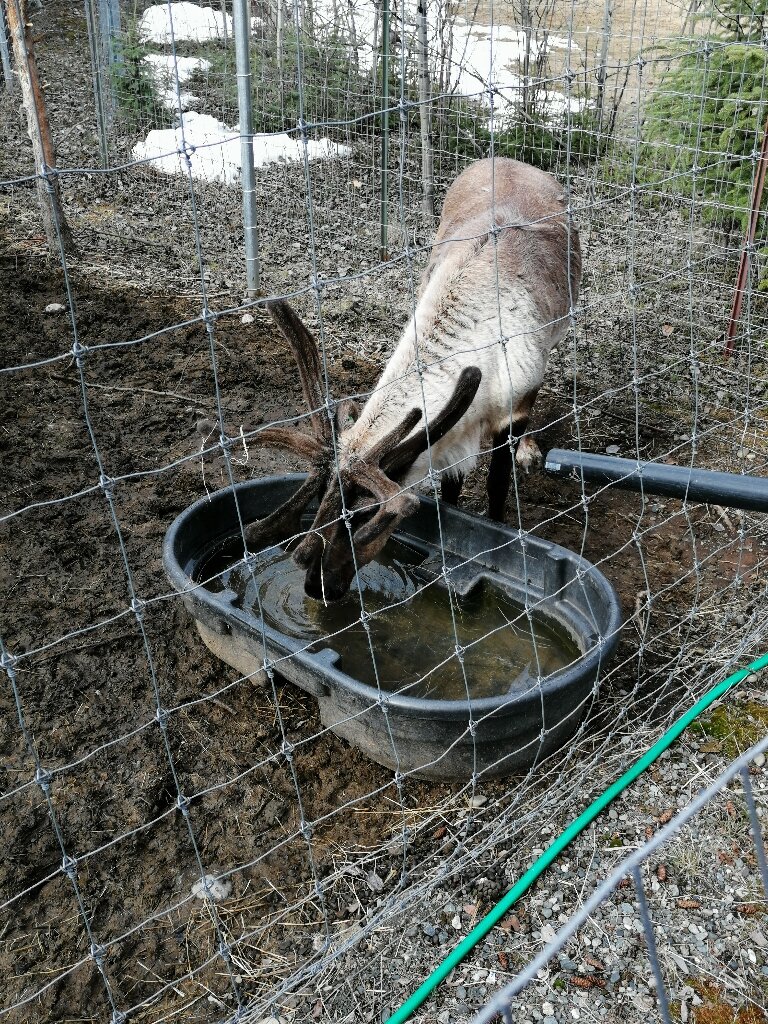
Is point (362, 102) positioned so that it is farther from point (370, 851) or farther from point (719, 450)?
point (370, 851)

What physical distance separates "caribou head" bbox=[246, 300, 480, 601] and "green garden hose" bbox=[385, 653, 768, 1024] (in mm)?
1184

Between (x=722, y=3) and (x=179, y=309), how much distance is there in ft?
→ 14.8

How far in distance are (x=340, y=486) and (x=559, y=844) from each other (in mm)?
1454

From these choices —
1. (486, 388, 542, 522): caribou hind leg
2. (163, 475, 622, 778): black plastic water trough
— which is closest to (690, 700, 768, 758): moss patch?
(163, 475, 622, 778): black plastic water trough

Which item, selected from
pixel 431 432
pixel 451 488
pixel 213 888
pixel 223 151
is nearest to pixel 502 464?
pixel 451 488

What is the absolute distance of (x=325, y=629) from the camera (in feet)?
12.7

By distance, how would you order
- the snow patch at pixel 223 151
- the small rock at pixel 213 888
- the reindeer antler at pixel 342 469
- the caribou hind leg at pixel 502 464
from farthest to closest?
the snow patch at pixel 223 151
the caribou hind leg at pixel 502 464
the reindeer antler at pixel 342 469
the small rock at pixel 213 888

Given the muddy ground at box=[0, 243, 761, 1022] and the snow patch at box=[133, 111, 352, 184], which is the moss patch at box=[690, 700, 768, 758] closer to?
the muddy ground at box=[0, 243, 761, 1022]

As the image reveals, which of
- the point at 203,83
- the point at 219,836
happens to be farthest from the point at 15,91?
the point at 219,836

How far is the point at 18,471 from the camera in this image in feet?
16.2

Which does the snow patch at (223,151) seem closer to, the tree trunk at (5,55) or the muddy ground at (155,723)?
the tree trunk at (5,55)

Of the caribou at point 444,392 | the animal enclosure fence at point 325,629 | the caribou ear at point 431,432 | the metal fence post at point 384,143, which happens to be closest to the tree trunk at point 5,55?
the animal enclosure fence at point 325,629

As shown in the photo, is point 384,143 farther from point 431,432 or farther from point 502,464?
point 431,432

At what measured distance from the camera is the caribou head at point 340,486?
3543 mm
